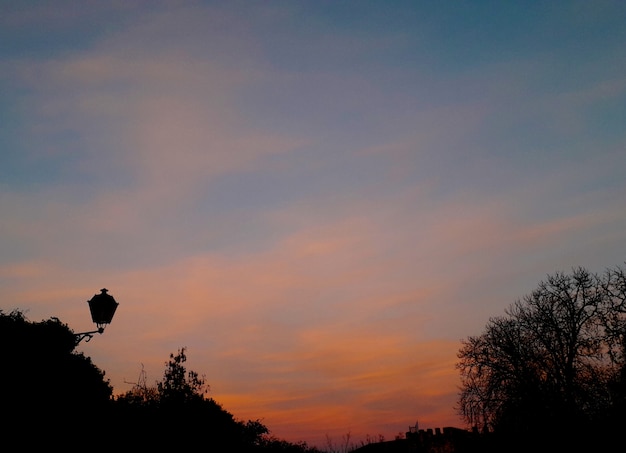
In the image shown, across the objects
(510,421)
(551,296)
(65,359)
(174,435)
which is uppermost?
(551,296)

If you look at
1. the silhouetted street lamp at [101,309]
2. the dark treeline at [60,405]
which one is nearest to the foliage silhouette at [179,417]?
the dark treeline at [60,405]

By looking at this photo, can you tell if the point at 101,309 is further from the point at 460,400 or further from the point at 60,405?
the point at 460,400

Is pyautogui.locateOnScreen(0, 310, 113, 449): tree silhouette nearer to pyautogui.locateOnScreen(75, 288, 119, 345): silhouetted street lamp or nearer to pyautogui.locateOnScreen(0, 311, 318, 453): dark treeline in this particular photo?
pyautogui.locateOnScreen(0, 311, 318, 453): dark treeline

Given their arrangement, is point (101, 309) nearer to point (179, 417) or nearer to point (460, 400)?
point (179, 417)

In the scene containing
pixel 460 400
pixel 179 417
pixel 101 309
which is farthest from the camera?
pixel 460 400

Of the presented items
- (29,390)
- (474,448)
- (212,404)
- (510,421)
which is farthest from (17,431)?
(474,448)

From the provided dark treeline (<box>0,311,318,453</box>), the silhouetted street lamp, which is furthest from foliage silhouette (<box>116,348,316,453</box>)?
the silhouetted street lamp

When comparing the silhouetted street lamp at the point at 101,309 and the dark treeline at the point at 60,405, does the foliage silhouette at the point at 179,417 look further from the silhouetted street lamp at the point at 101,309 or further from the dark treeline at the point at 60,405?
the silhouetted street lamp at the point at 101,309

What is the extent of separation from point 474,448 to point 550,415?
34.2 ft

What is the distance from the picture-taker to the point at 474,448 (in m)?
43.3

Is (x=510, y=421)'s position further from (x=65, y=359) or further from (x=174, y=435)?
(x=65, y=359)

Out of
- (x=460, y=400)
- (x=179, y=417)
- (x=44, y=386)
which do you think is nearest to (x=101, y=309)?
(x=44, y=386)

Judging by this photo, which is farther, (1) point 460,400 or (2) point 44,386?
(1) point 460,400

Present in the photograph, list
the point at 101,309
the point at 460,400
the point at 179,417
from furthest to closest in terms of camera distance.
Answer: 1. the point at 460,400
2. the point at 179,417
3. the point at 101,309
